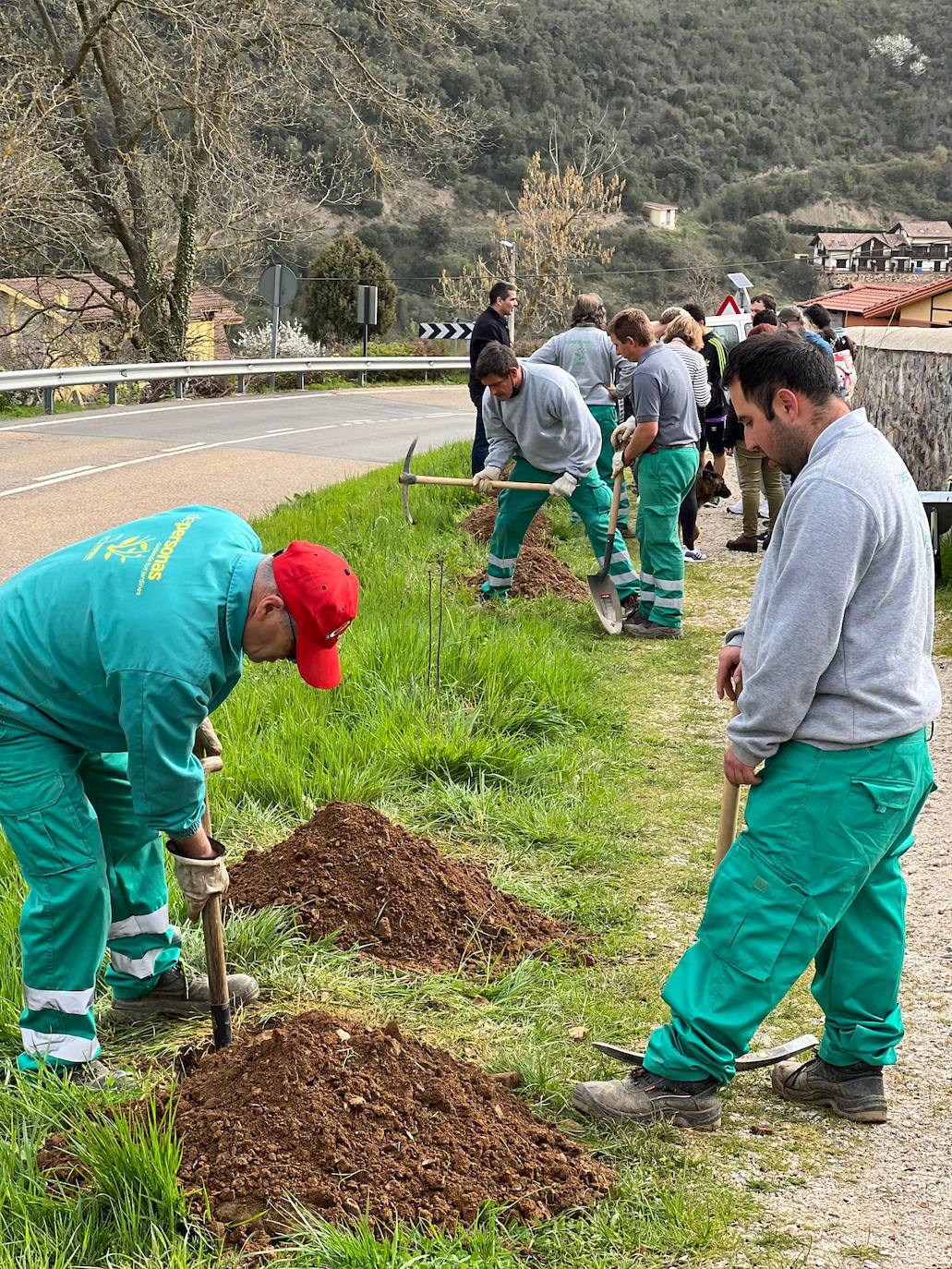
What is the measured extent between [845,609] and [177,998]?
224cm

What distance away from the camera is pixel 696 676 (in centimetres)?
792

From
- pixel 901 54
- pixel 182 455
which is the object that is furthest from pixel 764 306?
pixel 901 54

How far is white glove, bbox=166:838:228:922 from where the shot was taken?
3193 millimetres

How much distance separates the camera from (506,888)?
15.9ft

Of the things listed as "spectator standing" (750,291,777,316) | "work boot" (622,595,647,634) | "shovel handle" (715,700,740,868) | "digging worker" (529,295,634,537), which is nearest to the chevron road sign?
"spectator standing" (750,291,777,316)

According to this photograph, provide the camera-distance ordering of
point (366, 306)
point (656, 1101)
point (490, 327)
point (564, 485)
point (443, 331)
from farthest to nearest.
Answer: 1. point (443, 331)
2. point (366, 306)
3. point (490, 327)
4. point (564, 485)
5. point (656, 1101)

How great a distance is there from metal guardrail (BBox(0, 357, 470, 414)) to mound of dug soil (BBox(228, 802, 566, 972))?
15032 millimetres

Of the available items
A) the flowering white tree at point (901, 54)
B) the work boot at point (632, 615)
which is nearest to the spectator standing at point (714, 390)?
the work boot at point (632, 615)

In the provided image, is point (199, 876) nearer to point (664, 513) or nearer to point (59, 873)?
point (59, 873)

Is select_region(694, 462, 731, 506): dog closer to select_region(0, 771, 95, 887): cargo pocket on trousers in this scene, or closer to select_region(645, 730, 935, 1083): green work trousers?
select_region(645, 730, 935, 1083): green work trousers

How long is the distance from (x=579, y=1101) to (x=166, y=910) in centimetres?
132

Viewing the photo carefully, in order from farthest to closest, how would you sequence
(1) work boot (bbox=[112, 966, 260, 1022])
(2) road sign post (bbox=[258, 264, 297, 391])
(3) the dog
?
(2) road sign post (bbox=[258, 264, 297, 391]) → (3) the dog → (1) work boot (bbox=[112, 966, 260, 1022])

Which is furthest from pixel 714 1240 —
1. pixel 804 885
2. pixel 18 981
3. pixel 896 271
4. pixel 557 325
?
pixel 896 271

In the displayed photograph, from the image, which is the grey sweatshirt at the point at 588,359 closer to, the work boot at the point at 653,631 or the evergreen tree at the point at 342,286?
the work boot at the point at 653,631
